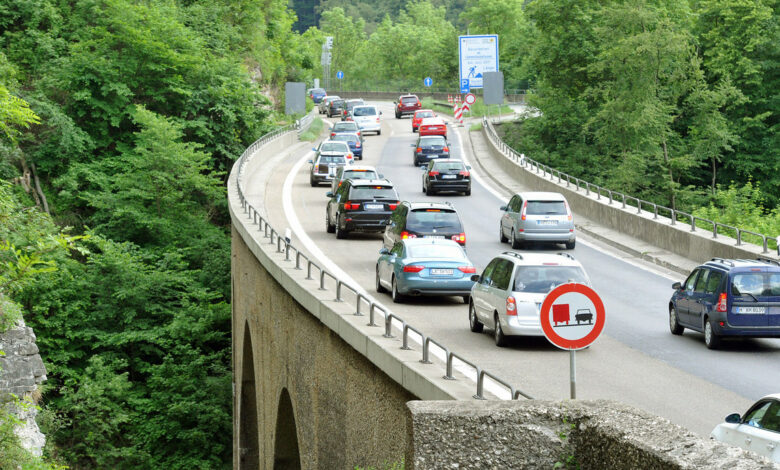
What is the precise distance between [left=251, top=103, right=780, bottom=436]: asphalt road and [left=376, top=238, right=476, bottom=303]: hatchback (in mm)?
372

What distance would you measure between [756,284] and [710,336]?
114cm

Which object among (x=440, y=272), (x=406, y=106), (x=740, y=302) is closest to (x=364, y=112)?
(x=406, y=106)

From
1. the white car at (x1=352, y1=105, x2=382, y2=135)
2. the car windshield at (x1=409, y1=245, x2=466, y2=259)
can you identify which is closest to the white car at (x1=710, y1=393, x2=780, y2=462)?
the car windshield at (x1=409, y1=245, x2=466, y2=259)

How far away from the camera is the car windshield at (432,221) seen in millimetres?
25195

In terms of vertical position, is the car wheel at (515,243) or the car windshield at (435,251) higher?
the car windshield at (435,251)

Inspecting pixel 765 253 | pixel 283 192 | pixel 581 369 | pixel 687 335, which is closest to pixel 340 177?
pixel 283 192

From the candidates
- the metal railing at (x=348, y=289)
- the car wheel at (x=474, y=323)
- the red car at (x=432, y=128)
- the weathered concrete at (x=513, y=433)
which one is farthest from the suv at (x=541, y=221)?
the red car at (x=432, y=128)

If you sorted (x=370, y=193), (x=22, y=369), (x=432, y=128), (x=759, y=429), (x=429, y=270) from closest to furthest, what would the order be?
(x=759, y=429)
(x=429, y=270)
(x=22, y=369)
(x=370, y=193)
(x=432, y=128)

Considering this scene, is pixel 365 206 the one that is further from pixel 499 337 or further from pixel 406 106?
pixel 406 106

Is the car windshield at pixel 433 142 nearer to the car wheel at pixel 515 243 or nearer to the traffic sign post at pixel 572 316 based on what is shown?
the car wheel at pixel 515 243

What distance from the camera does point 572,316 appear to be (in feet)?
33.5

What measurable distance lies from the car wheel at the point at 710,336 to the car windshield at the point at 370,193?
14.6 m

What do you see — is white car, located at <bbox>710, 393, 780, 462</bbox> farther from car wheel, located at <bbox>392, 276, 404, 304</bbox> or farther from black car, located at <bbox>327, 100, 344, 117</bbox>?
black car, located at <bbox>327, 100, 344, 117</bbox>

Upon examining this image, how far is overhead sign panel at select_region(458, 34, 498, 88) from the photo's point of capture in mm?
74438
